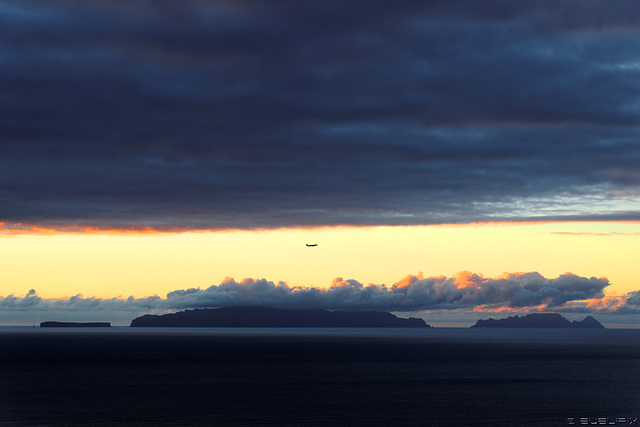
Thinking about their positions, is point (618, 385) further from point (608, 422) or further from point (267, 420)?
point (267, 420)

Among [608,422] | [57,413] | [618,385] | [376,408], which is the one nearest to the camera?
[608,422]

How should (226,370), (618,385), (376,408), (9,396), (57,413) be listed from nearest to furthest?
(57,413) < (376,408) < (9,396) < (618,385) < (226,370)

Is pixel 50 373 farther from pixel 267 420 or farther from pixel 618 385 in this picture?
pixel 618 385

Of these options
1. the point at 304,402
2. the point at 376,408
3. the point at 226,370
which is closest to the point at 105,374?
the point at 226,370

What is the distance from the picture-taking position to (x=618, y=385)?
163250 millimetres

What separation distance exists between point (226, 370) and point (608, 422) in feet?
383

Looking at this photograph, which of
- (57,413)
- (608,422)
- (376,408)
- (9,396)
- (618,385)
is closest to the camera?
(608,422)

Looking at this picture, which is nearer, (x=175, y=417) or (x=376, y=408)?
(x=175, y=417)

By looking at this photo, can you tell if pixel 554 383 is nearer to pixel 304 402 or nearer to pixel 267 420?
pixel 304 402

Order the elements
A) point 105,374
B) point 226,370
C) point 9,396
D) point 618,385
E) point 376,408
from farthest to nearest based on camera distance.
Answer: point 226,370
point 105,374
point 618,385
point 9,396
point 376,408

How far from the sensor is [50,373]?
189m

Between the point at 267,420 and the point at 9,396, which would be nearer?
the point at 267,420

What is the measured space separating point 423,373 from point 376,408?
78935 millimetres

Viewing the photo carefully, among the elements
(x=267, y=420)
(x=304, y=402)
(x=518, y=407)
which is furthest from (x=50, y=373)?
(x=518, y=407)
